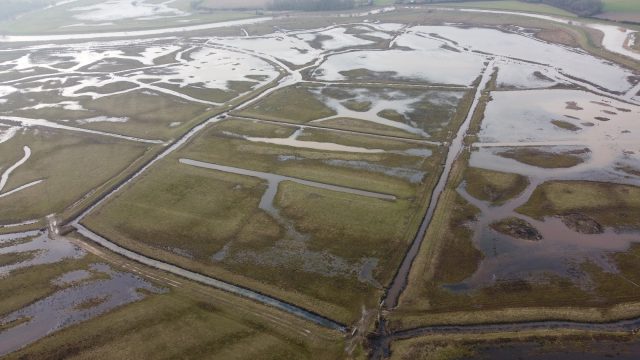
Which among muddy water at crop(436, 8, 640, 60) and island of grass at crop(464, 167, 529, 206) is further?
muddy water at crop(436, 8, 640, 60)

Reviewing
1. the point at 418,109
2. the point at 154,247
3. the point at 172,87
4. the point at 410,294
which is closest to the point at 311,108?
the point at 418,109

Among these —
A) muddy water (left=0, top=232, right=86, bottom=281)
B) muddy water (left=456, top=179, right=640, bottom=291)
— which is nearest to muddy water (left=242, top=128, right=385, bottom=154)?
muddy water (left=456, top=179, right=640, bottom=291)

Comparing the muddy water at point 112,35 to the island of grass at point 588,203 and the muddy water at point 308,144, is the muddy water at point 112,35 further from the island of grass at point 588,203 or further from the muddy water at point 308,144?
the island of grass at point 588,203

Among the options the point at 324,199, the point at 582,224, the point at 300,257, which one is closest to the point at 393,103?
the point at 324,199

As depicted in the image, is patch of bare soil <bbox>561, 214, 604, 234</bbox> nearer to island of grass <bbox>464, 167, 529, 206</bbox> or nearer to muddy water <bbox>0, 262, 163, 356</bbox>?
island of grass <bbox>464, 167, 529, 206</bbox>

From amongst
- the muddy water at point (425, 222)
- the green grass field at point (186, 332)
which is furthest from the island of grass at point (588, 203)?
the green grass field at point (186, 332)

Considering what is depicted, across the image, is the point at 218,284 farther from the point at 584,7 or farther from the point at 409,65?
the point at 584,7
